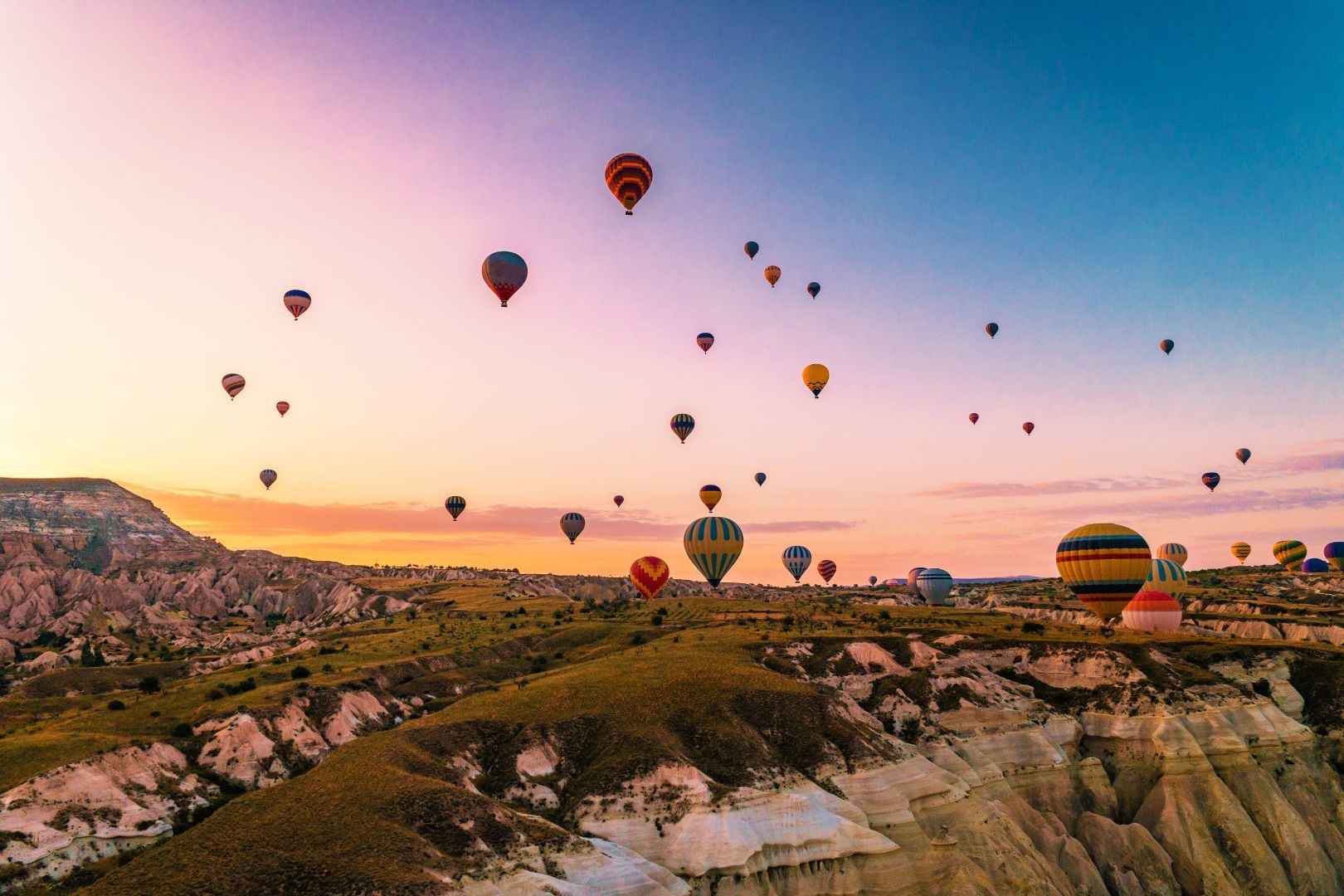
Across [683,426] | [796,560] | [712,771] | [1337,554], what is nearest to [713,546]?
[683,426]

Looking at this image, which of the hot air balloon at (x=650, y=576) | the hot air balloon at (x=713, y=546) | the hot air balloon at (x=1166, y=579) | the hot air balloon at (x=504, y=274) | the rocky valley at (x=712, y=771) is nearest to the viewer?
the rocky valley at (x=712, y=771)

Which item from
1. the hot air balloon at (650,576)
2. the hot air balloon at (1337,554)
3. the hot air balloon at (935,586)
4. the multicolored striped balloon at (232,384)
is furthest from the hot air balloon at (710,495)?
the hot air balloon at (1337,554)

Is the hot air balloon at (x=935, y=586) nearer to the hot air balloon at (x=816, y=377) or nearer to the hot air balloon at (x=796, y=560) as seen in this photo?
the hot air balloon at (x=796, y=560)

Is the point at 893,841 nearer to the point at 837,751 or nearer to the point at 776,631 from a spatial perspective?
the point at 837,751

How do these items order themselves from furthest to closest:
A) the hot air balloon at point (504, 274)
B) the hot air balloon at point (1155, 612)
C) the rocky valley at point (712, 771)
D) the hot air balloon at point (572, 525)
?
1. the hot air balloon at point (572, 525)
2. the hot air balloon at point (1155, 612)
3. the hot air balloon at point (504, 274)
4. the rocky valley at point (712, 771)

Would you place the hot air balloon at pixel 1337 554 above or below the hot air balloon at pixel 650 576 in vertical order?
above
